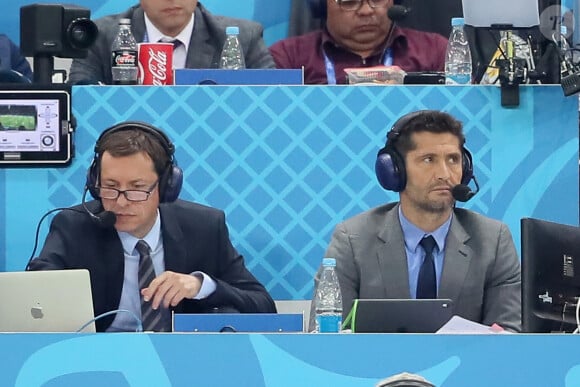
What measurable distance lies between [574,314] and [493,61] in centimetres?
169

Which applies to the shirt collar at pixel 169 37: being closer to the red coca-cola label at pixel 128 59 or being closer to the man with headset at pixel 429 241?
the red coca-cola label at pixel 128 59

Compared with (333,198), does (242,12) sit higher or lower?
higher

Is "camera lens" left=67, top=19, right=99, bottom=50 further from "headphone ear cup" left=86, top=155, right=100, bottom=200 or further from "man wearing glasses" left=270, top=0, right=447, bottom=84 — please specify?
"man wearing glasses" left=270, top=0, right=447, bottom=84

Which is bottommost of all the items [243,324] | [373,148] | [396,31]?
[243,324]

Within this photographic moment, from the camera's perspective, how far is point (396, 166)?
4762mm

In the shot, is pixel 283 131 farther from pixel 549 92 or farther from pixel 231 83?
pixel 549 92

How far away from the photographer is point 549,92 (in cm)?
536

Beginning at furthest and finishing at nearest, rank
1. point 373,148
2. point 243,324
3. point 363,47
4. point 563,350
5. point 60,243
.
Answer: point 363,47 → point 373,148 → point 60,243 → point 243,324 → point 563,350

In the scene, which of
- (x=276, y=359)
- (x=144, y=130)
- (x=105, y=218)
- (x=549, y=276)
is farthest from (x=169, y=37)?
(x=276, y=359)

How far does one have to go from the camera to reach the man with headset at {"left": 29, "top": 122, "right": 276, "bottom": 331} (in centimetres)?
464

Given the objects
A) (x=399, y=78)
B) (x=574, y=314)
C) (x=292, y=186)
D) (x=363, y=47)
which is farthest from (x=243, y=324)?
(x=363, y=47)

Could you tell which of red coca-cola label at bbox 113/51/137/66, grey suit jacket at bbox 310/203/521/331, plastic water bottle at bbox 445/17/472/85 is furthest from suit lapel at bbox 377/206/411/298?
red coca-cola label at bbox 113/51/137/66

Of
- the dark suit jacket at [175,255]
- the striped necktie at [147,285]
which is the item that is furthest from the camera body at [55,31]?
the striped necktie at [147,285]

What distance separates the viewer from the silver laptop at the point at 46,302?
3908 millimetres
